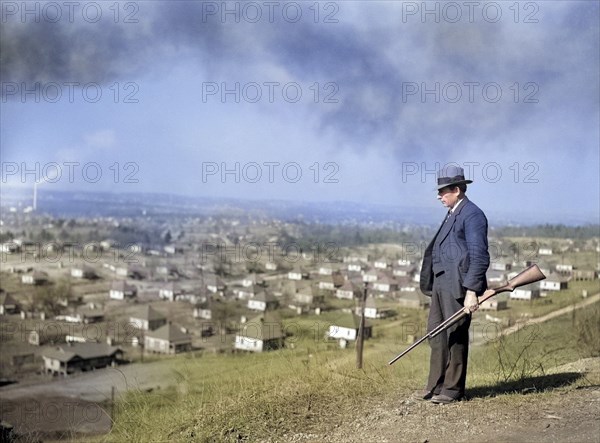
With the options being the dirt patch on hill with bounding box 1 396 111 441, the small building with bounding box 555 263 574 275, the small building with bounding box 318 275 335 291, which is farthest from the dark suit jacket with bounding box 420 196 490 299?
the small building with bounding box 318 275 335 291

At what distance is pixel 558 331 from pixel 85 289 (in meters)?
34.2

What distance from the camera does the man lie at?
518 centimetres

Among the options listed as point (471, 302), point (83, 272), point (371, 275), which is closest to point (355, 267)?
point (371, 275)

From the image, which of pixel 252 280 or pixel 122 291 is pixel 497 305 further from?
pixel 122 291

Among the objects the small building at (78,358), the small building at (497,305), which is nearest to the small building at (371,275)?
the small building at (497,305)

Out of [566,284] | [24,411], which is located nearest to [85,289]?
[24,411]

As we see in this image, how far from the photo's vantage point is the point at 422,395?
5.79m

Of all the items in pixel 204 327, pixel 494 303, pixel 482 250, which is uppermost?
pixel 482 250

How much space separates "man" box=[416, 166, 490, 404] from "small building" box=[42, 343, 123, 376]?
22183 millimetres

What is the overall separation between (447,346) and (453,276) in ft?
1.91

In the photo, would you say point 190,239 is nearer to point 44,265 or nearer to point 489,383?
point 44,265

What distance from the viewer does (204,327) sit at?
101ft

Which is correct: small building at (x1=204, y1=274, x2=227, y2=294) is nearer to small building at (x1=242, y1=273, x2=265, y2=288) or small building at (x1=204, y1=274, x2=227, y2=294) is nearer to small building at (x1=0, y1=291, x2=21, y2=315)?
small building at (x1=242, y1=273, x2=265, y2=288)

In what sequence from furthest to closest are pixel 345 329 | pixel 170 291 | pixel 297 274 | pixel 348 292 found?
1. pixel 170 291
2. pixel 297 274
3. pixel 348 292
4. pixel 345 329
